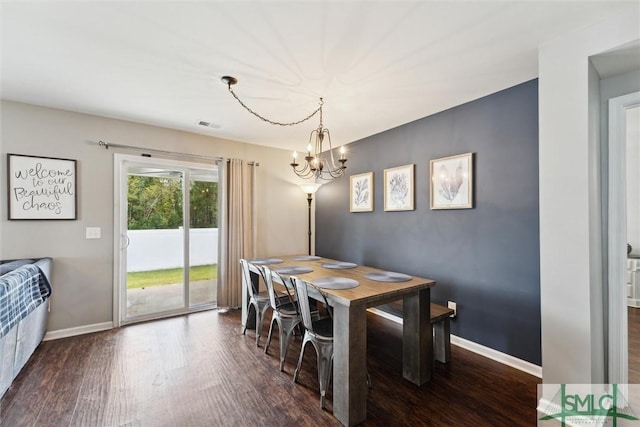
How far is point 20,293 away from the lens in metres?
2.07

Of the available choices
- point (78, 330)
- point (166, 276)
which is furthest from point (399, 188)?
point (78, 330)

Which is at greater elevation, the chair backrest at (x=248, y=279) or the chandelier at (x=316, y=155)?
the chandelier at (x=316, y=155)

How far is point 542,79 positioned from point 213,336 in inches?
151

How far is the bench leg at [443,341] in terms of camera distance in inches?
97.7

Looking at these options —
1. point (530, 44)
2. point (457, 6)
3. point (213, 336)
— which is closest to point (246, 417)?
point (213, 336)

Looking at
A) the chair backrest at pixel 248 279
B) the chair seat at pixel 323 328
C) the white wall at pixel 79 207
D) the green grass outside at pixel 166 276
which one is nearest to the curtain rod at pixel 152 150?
the white wall at pixel 79 207

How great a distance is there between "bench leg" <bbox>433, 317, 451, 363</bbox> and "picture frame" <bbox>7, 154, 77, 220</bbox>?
162 inches

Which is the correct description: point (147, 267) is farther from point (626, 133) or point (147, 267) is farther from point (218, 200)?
point (626, 133)

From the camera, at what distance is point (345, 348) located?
1.76m

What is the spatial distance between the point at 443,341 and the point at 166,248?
3602mm

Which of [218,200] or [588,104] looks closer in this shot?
Answer: [588,104]

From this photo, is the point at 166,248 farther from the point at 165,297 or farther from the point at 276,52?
the point at 276,52

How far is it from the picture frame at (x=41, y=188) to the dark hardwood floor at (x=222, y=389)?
140 centimetres

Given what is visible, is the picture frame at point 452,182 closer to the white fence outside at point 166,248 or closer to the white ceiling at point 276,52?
the white ceiling at point 276,52
